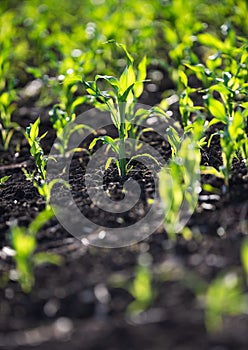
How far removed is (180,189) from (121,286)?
54cm

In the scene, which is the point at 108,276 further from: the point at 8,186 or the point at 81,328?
the point at 8,186

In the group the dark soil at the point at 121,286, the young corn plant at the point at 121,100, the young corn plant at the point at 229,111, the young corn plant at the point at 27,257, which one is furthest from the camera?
the young corn plant at the point at 121,100

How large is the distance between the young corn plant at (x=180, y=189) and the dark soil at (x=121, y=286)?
63 millimetres

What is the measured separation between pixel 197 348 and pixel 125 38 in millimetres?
4074

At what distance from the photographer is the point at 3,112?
14.6 feet

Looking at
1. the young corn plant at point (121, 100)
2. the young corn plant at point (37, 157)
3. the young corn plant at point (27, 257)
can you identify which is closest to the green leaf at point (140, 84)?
the young corn plant at point (121, 100)

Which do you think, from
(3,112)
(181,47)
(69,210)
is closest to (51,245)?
(69,210)

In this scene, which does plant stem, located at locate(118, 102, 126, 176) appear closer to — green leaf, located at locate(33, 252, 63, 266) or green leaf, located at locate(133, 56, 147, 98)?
green leaf, located at locate(133, 56, 147, 98)

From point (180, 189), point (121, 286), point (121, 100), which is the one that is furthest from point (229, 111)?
point (121, 286)

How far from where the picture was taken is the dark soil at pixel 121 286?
2.42m

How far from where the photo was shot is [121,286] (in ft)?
8.90

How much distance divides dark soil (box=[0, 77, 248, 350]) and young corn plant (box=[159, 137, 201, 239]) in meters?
0.06

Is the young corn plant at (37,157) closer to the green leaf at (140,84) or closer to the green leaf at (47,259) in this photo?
the green leaf at (47,259)

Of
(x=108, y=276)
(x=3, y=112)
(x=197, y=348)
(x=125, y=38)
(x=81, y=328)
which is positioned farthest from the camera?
(x=125, y=38)
